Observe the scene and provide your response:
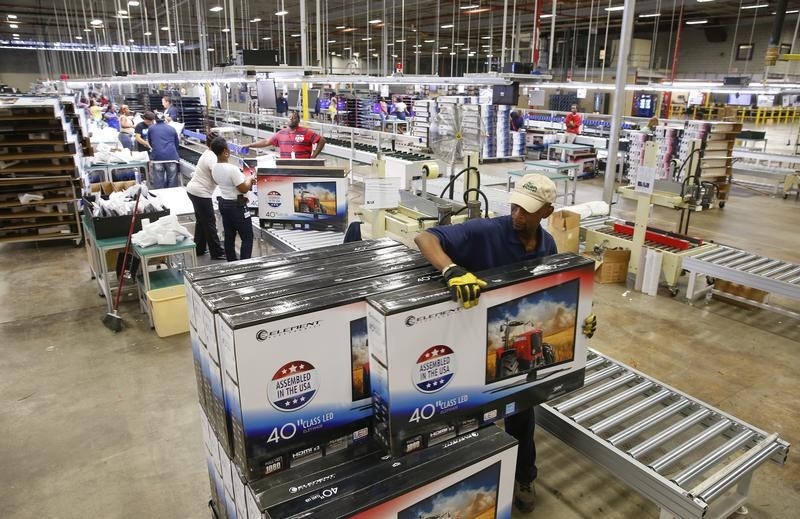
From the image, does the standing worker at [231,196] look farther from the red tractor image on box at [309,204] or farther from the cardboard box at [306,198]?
the red tractor image on box at [309,204]

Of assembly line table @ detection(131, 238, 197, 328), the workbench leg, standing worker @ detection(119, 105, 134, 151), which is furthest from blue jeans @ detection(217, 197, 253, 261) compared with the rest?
standing worker @ detection(119, 105, 134, 151)

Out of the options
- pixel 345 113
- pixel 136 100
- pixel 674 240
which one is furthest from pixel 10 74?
pixel 674 240

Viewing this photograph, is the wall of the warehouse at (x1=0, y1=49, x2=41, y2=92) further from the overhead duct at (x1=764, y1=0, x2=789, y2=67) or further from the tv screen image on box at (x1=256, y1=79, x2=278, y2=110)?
the overhead duct at (x1=764, y1=0, x2=789, y2=67)

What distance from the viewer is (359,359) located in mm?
1883

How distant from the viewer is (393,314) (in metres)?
1.69

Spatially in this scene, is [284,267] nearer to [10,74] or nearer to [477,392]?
[477,392]

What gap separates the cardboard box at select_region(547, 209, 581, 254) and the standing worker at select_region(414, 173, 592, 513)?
364 cm

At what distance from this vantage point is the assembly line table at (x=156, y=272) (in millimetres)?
5129

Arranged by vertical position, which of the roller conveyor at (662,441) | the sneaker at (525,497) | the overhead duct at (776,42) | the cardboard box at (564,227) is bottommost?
the sneaker at (525,497)

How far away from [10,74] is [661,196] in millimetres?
40845

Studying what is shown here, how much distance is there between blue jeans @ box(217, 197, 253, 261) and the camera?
20.1ft

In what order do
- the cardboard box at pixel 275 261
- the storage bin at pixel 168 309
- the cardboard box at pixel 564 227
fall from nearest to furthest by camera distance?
the cardboard box at pixel 275 261 → the storage bin at pixel 168 309 → the cardboard box at pixel 564 227

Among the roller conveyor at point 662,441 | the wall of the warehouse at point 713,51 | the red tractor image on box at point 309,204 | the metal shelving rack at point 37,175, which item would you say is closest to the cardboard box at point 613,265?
the roller conveyor at point 662,441

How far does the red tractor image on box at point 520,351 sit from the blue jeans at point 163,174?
31.4 feet
